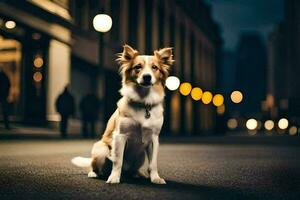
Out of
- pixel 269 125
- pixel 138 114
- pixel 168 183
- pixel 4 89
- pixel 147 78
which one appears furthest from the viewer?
pixel 269 125

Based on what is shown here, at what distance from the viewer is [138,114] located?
6.13 meters

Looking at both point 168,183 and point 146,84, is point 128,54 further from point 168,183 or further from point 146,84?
point 168,183

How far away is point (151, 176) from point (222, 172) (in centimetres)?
203

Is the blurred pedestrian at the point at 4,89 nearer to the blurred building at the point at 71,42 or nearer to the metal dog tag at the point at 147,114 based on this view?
the blurred building at the point at 71,42

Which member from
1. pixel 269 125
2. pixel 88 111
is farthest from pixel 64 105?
pixel 269 125

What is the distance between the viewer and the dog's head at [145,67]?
5.95 meters

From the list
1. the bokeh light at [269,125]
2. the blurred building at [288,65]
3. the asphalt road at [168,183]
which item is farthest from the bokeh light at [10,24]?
the bokeh light at [269,125]

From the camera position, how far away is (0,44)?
80.4 feet

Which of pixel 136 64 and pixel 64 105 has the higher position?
pixel 136 64

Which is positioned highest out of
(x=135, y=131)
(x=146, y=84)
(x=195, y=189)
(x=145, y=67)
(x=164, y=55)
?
(x=164, y=55)

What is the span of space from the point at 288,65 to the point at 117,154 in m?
156

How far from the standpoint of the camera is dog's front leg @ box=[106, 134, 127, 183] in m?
6.08

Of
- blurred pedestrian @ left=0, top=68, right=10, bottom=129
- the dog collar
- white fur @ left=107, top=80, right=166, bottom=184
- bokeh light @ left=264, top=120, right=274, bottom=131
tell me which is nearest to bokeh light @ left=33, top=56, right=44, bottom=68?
blurred pedestrian @ left=0, top=68, right=10, bottom=129

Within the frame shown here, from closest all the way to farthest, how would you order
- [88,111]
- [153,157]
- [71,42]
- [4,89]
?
1. [153,157]
2. [4,89]
3. [88,111]
4. [71,42]
